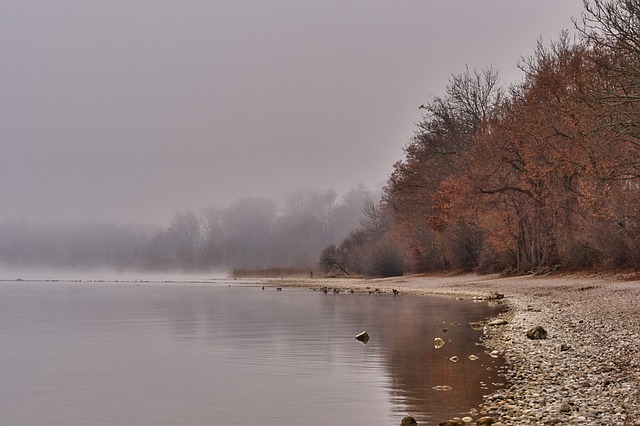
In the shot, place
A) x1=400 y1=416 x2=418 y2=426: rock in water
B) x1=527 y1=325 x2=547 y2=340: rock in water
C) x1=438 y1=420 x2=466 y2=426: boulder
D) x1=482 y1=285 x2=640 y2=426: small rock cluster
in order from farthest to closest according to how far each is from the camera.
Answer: x1=527 y1=325 x2=547 y2=340: rock in water
x1=400 y1=416 x2=418 y2=426: rock in water
x1=482 y1=285 x2=640 y2=426: small rock cluster
x1=438 y1=420 x2=466 y2=426: boulder

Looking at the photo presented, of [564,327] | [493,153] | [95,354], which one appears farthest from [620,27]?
[493,153]

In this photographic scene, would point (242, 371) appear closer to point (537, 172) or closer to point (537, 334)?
point (537, 334)

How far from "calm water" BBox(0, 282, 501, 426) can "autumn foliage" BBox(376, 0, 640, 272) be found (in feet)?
30.1

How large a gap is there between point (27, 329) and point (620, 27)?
2178 cm

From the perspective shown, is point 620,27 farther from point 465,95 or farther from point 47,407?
point 465,95

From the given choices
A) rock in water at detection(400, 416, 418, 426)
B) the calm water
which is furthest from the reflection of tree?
rock in water at detection(400, 416, 418, 426)

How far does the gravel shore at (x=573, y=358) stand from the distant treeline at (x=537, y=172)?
16.8ft

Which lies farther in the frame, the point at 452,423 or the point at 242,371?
the point at 242,371

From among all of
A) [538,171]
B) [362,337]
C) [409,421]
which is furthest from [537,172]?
[409,421]

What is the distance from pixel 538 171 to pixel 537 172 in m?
0.29

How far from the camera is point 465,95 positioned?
61188mm

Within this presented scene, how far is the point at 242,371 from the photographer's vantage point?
15.4m

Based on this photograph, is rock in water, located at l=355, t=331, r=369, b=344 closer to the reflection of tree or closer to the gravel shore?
the reflection of tree

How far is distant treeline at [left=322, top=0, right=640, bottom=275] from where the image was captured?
23.5 meters
